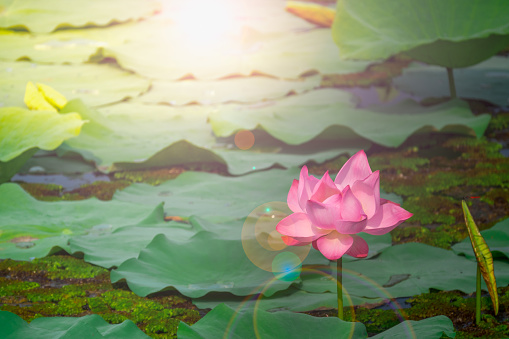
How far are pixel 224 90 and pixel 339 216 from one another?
233 centimetres

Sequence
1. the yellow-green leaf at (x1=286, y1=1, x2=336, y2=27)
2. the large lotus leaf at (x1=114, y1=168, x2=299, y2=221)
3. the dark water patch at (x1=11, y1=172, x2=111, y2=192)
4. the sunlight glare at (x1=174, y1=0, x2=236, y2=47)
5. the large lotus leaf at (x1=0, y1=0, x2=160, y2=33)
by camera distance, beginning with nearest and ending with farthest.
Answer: the large lotus leaf at (x1=114, y1=168, x2=299, y2=221) → the dark water patch at (x1=11, y1=172, x2=111, y2=192) → the large lotus leaf at (x1=0, y1=0, x2=160, y2=33) → the sunlight glare at (x1=174, y1=0, x2=236, y2=47) → the yellow-green leaf at (x1=286, y1=1, x2=336, y2=27)

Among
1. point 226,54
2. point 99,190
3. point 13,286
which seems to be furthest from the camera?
point 226,54

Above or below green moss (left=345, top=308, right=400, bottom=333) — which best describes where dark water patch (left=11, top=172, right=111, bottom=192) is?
below

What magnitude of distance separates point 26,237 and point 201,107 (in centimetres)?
148

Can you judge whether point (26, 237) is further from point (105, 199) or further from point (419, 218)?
point (419, 218)

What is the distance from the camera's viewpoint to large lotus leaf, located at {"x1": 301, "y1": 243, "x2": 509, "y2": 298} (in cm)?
103

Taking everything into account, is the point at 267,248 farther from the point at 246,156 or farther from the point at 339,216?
the point at 246,156

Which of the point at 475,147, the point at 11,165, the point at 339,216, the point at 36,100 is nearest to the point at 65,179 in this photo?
the point at 11,165

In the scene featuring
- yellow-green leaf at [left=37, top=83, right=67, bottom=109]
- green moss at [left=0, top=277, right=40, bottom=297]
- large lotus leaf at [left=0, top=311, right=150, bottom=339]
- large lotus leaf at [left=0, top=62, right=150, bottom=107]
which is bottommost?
large lotus leaf at [left=0, top=62, right=150, bottom=107]

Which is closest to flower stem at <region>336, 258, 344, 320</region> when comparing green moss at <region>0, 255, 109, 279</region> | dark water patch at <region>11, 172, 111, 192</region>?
green moss at <region>0, 255, 109, 279</region>

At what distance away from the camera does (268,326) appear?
0.77 metres

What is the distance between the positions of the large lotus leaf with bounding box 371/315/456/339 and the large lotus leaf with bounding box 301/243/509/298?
24 cm

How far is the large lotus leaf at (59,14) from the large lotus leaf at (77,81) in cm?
94

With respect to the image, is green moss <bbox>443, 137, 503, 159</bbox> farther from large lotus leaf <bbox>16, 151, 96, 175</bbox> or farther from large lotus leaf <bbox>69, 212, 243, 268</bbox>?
large lotus leaf <bbox>16, 151, 96, 175</bbox>
